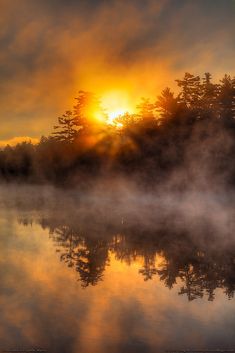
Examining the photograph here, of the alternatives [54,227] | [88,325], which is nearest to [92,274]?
[88,325]

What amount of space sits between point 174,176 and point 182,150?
290 cm

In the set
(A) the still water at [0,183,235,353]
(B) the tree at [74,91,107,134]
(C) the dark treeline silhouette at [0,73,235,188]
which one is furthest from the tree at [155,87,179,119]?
(A) the still water at [0,183,235,353]

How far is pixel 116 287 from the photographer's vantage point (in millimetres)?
10883

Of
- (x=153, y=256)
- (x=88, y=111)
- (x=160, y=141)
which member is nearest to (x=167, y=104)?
(x=160, y=141)

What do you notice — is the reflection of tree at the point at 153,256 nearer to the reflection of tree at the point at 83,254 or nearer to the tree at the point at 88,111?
the reflection of tree at the point at 83,254

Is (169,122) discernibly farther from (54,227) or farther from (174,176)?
(54,227)

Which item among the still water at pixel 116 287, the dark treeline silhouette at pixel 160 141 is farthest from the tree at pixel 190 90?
the still water at pixel 116 287

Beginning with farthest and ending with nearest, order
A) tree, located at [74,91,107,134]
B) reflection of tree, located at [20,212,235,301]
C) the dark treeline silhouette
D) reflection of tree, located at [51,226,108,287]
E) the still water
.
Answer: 1. tree, located at [74,91,107,134]
2. the dark treeline silhouette
3. reflection of tree, located at [51,226,108,287]
4. reflection of tree, located at [20,212,235,301]
5. the still water

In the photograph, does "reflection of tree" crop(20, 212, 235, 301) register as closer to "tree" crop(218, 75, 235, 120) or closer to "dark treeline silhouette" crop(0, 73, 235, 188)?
"dark treeline silhouette" crop(0, 73, 235, 188)

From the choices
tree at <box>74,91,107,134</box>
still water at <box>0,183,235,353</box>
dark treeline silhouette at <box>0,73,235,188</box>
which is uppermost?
tree at <box>74,91,107,134</box>

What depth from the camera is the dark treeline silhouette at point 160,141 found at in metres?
40.1

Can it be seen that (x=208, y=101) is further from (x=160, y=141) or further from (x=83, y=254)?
(x=83, y=254)

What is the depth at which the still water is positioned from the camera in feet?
24.4

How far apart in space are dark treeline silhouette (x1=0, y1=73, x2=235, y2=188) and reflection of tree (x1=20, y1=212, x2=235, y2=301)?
2035cm
